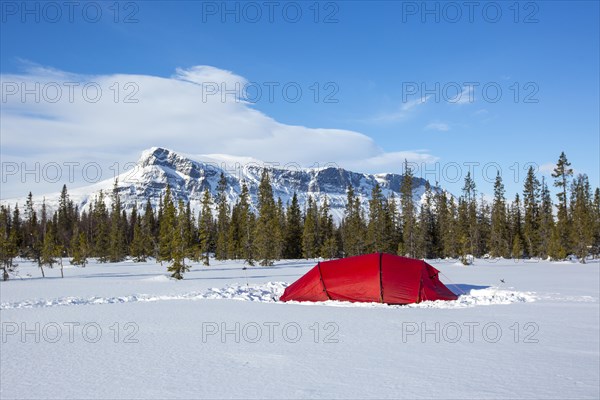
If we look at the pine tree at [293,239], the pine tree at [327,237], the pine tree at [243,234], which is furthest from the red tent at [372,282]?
the pine tree at [293,239]

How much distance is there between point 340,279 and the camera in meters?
16.2

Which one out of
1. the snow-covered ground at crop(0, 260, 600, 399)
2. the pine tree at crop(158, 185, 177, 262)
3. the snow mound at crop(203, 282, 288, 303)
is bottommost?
the snow mound at crop(203, 282, 288, 303)

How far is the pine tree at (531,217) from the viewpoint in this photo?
59.2 metres

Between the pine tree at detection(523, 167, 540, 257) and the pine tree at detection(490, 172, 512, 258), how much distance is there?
2734 millimetres

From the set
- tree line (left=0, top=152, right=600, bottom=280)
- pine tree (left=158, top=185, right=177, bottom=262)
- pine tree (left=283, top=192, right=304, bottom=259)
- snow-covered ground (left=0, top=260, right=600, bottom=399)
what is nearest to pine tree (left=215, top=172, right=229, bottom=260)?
tree line (left=0, top=152, right=600, bottom=280)

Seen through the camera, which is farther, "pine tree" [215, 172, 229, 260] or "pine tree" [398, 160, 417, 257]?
"pine tree" [215, 172, 229, 260]

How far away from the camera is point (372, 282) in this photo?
621 inches

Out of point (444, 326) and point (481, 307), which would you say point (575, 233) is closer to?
point (481, 307)

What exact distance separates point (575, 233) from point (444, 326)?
143 feet

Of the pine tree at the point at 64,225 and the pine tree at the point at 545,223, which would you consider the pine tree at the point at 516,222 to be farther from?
the pine tree at the point at 64,225

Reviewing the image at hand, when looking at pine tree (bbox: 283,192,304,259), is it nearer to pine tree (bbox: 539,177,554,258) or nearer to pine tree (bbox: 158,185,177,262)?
pine tree (bbox: 158,185,177,262)

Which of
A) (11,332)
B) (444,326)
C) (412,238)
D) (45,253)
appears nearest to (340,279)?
(444,326)

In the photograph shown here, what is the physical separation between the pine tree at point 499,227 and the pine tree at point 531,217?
108 inches

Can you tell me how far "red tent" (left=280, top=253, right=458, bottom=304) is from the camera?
15.7m
